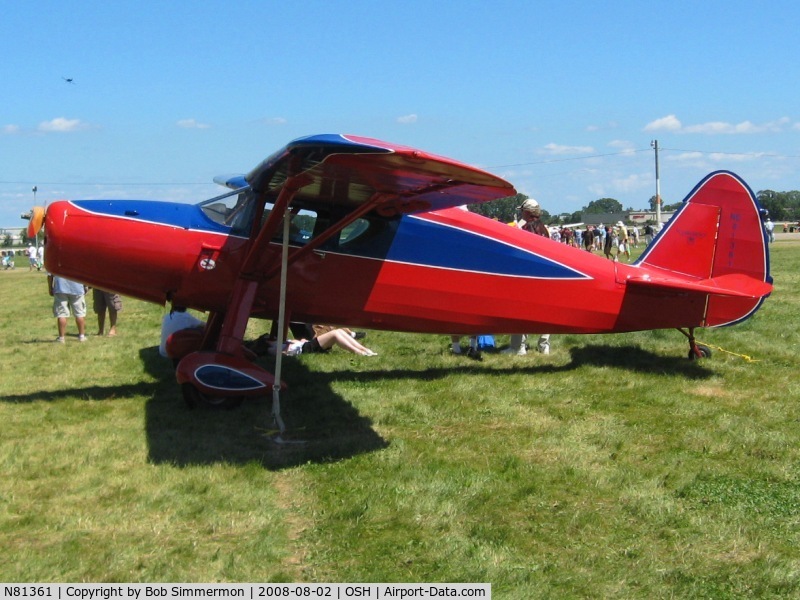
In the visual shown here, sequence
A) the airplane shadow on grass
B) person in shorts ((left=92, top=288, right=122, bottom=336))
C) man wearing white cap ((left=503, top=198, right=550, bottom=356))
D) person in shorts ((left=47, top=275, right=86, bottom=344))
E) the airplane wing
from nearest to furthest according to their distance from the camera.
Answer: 1. the airplane wing
2. the airplane shadow on grass
3. man wearing white cap ((left=503, top=198, right=550, bottom=356))
4. person in shorts ((left=47, top=275, right=86, bottom=344))
5. person in shorts ((left=92, top=288, right=122, bottom=336))

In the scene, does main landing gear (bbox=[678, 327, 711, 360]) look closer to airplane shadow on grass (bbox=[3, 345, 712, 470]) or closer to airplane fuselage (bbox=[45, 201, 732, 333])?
airplane shadow on grass (bbox=[3, 345, 712, 470])

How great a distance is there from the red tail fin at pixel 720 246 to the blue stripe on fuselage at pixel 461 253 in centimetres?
155

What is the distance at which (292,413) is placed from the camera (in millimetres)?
7262

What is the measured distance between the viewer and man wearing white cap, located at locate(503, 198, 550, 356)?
9.97 meters

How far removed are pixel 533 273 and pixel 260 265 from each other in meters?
2.94

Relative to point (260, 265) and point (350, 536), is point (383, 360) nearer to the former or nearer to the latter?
point (260, 265)

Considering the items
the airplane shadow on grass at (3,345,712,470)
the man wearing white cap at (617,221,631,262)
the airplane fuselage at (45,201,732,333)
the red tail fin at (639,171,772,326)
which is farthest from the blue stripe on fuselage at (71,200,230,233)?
the man wearing white cap at (617,221,631,262)

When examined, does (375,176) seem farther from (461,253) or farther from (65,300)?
(65,300)

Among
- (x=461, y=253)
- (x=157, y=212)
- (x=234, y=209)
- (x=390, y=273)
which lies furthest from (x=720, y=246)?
(x=157, y=212)

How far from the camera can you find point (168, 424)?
6914mm

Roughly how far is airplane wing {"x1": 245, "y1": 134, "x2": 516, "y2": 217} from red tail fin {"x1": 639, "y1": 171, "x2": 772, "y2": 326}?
3227mm

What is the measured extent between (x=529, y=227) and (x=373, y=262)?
2846 mm

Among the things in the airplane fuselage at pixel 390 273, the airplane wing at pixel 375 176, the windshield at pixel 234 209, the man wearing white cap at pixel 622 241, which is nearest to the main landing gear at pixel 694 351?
the airplane fuselage at pixel 390 273

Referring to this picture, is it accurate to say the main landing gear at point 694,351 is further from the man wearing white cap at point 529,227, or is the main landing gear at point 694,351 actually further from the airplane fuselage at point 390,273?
the man wearing white cap at point 529,227
